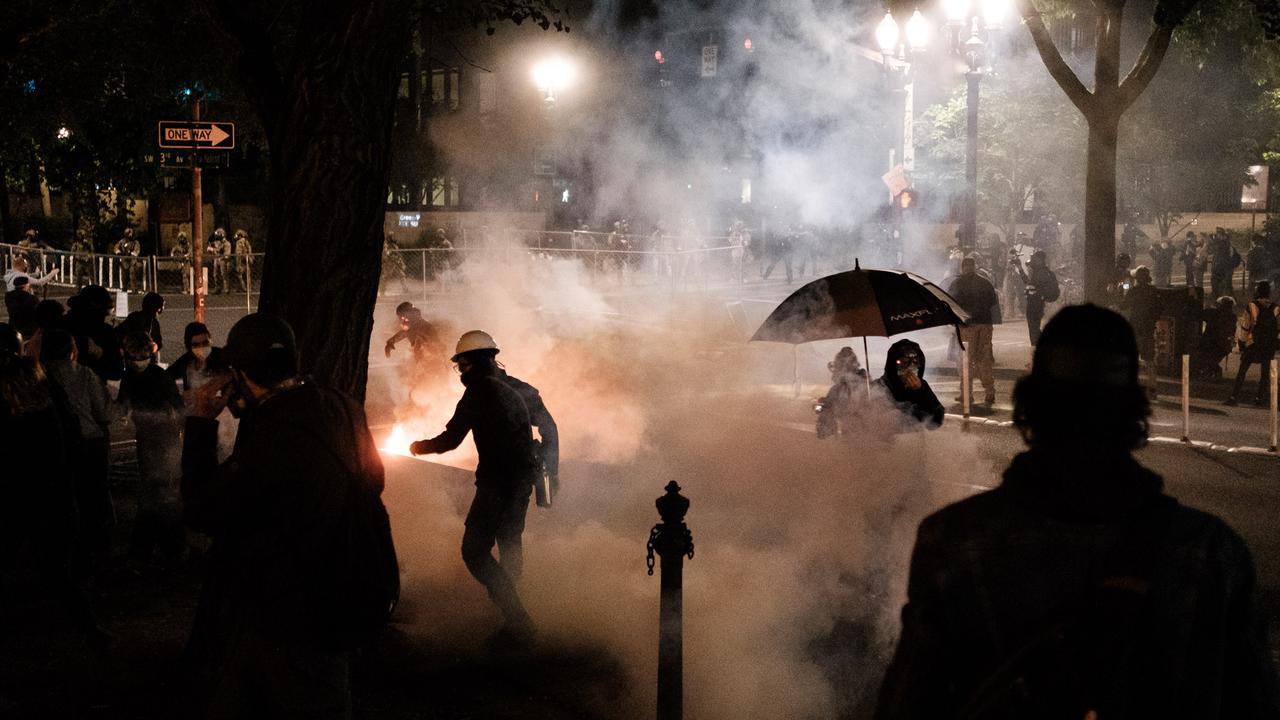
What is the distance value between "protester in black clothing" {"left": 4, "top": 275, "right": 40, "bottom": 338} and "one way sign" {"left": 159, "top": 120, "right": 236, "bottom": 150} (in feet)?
6.44

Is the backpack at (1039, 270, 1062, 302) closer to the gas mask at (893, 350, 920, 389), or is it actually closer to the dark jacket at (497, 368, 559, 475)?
the gas mask at (893, 350, 920, 389)

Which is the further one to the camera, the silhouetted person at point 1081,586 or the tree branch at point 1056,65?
the tree branch at point 1056,65

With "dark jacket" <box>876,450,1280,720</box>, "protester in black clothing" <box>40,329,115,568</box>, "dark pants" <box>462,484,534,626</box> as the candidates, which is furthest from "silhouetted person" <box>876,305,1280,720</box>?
"protester in black clothing" <box>40,329,115,568</box>

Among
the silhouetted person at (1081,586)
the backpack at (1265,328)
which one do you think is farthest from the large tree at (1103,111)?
the silhouetted person at (1081,586)

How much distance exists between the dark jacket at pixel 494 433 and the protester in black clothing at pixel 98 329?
5.65 m

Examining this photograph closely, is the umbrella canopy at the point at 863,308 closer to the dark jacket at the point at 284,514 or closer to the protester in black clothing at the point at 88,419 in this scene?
the protester in black clothing at the point at 88,419

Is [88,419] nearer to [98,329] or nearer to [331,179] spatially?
[331,179]

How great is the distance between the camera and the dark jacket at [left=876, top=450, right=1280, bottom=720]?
1.84 meters

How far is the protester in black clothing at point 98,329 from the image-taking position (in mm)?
10625

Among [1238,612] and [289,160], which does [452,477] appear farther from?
[1238,612]

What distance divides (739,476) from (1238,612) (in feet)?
28.0

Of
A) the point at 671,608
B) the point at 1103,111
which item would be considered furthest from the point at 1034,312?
the point at 671,608

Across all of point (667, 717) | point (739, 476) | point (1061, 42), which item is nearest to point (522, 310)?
point (739, 476)

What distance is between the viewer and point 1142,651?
183 cm
